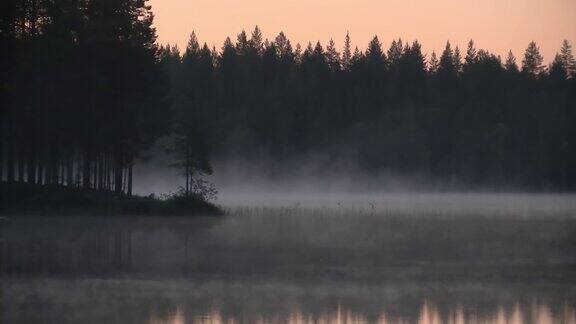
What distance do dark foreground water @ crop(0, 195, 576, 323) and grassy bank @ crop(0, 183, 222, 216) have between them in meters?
4.82

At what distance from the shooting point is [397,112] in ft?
541

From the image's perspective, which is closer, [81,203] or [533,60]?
[81,203]

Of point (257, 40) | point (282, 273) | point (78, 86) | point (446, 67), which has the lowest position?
point (282, 273)

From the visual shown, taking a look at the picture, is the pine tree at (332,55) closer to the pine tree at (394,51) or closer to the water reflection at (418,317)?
the pine tree at (394,51)

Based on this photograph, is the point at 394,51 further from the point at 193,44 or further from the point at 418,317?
the point at 418,317

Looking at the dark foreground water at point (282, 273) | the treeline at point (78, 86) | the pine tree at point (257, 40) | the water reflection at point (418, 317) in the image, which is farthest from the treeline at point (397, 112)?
the water reflection at point (418, 317)

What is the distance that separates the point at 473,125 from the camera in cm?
16312

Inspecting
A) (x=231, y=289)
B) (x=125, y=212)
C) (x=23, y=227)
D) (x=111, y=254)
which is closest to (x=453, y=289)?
(x=231, y=289)

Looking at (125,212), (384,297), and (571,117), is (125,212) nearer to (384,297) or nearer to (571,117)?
(384,297)

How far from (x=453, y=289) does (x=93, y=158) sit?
1846 inches

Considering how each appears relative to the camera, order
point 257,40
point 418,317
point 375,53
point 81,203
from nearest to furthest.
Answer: point 418,317
point 81,203
point 375,53
point 257,40

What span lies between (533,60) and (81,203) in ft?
416

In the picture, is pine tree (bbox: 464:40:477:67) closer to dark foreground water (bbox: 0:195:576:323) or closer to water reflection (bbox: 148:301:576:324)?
dark foreground water (bbox: 0:195:576:323)

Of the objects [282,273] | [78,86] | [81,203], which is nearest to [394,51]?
[78,86]
